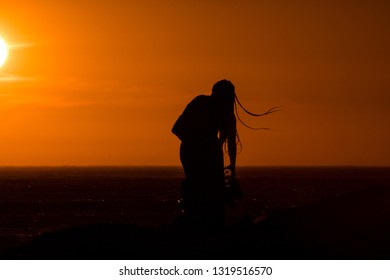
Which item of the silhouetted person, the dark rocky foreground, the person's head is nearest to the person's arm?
the silhouetted person

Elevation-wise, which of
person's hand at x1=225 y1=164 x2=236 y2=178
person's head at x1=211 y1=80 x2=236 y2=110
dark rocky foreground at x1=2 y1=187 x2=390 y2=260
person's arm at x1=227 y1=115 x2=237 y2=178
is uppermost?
person's head at x1=211 y1=80 x2=236 y2=110

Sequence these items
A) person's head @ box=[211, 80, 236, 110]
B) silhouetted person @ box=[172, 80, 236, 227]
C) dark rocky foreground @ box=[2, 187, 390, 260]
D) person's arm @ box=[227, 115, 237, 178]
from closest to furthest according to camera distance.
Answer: dark rocky foreground @ box=[2, 187, 390, 260] < person's head @ box=[211, 80, 236, 110] < silhouetted person @ box=[172, 80, 236, 227] < person's arm @ box=[227, 115, 237, 178]

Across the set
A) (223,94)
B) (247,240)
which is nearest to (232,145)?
(223,94)

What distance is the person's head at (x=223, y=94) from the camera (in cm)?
1342

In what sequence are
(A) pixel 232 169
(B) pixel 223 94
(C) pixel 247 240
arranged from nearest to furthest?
(C) pixel 247 240
(B) pixel 223 94
(A) pixel 232 169

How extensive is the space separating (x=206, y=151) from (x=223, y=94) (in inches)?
37.2

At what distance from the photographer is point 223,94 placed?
13.4 meters

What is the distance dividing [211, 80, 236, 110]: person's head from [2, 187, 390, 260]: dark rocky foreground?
1.78 metres

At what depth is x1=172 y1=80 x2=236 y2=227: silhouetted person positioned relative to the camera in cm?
1355

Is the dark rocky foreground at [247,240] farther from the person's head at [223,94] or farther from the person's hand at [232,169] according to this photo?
the person's head at [223,94]

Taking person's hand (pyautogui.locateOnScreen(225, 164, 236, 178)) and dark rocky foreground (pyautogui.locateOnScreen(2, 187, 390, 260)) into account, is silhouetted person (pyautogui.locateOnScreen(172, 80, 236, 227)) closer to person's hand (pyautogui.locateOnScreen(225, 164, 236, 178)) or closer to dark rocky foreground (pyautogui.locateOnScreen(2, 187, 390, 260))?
person's hand (pyautogui.locateOnScreen(225, 164, 236, 178))

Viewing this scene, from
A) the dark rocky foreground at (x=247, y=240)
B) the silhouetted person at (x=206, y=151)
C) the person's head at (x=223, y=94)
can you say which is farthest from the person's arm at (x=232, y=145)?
the dark rocky foreground at (x=247, y=240)

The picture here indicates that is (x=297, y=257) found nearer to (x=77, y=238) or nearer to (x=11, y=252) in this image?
(x=77, y=238)

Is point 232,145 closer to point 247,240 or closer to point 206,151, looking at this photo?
point 206,151
